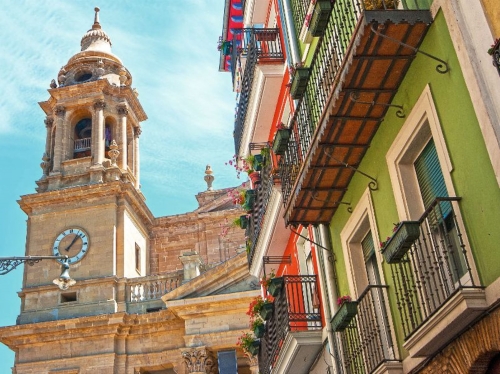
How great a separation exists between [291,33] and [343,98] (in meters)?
4.61

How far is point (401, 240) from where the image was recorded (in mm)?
7289

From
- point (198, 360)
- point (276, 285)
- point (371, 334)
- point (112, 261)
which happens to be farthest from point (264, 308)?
point (112, 261)

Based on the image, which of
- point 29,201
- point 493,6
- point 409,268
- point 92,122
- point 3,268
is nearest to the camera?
point 493,6

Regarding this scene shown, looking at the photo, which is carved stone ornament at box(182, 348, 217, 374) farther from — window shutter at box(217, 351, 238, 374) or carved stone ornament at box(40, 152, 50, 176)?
carved stone ornament at box(40, 152, 50, 176)

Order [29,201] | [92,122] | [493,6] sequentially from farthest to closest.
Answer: [92,122], [29,201], [493,6]

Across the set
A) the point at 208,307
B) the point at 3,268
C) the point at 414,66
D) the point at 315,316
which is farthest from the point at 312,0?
the point at 208,307

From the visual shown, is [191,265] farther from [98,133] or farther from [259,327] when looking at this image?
[259,327]

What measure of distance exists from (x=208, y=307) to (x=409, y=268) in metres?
17.5

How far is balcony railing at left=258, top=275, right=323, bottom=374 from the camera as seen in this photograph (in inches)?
463

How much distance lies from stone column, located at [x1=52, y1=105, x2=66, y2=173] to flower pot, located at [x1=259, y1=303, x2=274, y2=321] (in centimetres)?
1715

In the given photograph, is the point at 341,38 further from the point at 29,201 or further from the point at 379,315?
the point at 29,201

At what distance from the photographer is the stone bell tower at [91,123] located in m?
28.6

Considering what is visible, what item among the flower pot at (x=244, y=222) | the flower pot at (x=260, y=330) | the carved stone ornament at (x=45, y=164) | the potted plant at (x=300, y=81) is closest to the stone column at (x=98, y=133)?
the carved stone ornament at (x=45, y=164)

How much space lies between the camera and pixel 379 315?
9.21 metres
